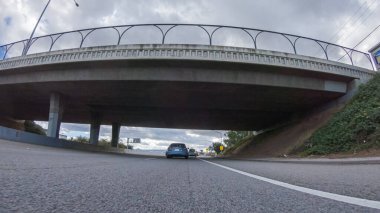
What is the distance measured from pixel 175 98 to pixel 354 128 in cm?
1484

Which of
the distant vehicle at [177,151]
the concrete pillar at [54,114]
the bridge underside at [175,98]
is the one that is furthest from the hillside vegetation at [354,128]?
the concrete pillar at [54,114]

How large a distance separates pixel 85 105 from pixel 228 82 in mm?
19614

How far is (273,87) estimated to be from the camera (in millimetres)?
21453

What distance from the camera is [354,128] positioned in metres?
17.7

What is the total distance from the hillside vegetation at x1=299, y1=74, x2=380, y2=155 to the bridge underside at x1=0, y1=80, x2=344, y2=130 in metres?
2.68

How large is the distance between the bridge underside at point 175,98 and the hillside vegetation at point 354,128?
2.68 metres

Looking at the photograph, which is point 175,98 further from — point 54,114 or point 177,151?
point 54,114

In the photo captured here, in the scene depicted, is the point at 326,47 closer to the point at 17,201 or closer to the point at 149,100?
the point at 149,100

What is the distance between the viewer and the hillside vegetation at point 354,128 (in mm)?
15945

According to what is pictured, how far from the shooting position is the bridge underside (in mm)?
22375

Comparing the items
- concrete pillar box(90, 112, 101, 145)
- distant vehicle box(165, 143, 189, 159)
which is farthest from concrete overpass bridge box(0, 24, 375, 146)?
concrete pillar box(90, 112, 101, 145)

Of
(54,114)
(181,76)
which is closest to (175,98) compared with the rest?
Answer: (181,76)

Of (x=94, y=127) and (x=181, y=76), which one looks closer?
(x=181, y=76)

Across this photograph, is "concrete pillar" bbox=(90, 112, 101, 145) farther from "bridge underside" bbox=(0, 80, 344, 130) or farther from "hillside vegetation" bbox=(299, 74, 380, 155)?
"hillside vegetation" bbox=(299, 74, 380, 155)
